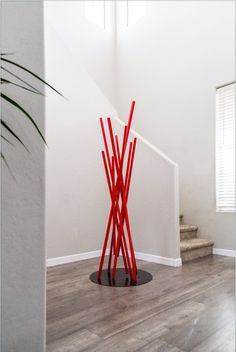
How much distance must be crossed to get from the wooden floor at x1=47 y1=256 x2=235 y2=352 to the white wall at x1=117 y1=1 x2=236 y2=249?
4.10 feet

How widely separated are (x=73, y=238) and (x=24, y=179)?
2345mm

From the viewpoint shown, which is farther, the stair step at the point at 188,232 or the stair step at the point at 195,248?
the stair step at the point at 188,232

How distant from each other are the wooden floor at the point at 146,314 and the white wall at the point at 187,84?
125 centimetres

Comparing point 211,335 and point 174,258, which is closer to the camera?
point 211,335

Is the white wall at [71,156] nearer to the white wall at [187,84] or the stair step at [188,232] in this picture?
the white wall at [187,84]

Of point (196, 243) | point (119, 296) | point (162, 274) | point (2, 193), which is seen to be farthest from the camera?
point (196, 243)

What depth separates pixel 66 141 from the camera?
3.48 m

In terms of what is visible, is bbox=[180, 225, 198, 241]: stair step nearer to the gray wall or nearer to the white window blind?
the white window blind

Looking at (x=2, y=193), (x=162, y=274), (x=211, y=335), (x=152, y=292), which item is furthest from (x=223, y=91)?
(x=2, y=193)

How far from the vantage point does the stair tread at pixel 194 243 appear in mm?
3318

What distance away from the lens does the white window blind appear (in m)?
3.63

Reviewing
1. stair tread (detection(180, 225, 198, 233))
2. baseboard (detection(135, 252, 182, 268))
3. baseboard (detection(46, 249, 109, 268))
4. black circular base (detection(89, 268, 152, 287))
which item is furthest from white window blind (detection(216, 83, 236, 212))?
baseboard (detection(46, 249, 109, 268))

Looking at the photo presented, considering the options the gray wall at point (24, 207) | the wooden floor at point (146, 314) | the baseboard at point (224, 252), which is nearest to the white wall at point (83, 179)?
Result: the wooden floor at point (146, 314)

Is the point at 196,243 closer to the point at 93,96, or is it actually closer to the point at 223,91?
the point at 223,91
